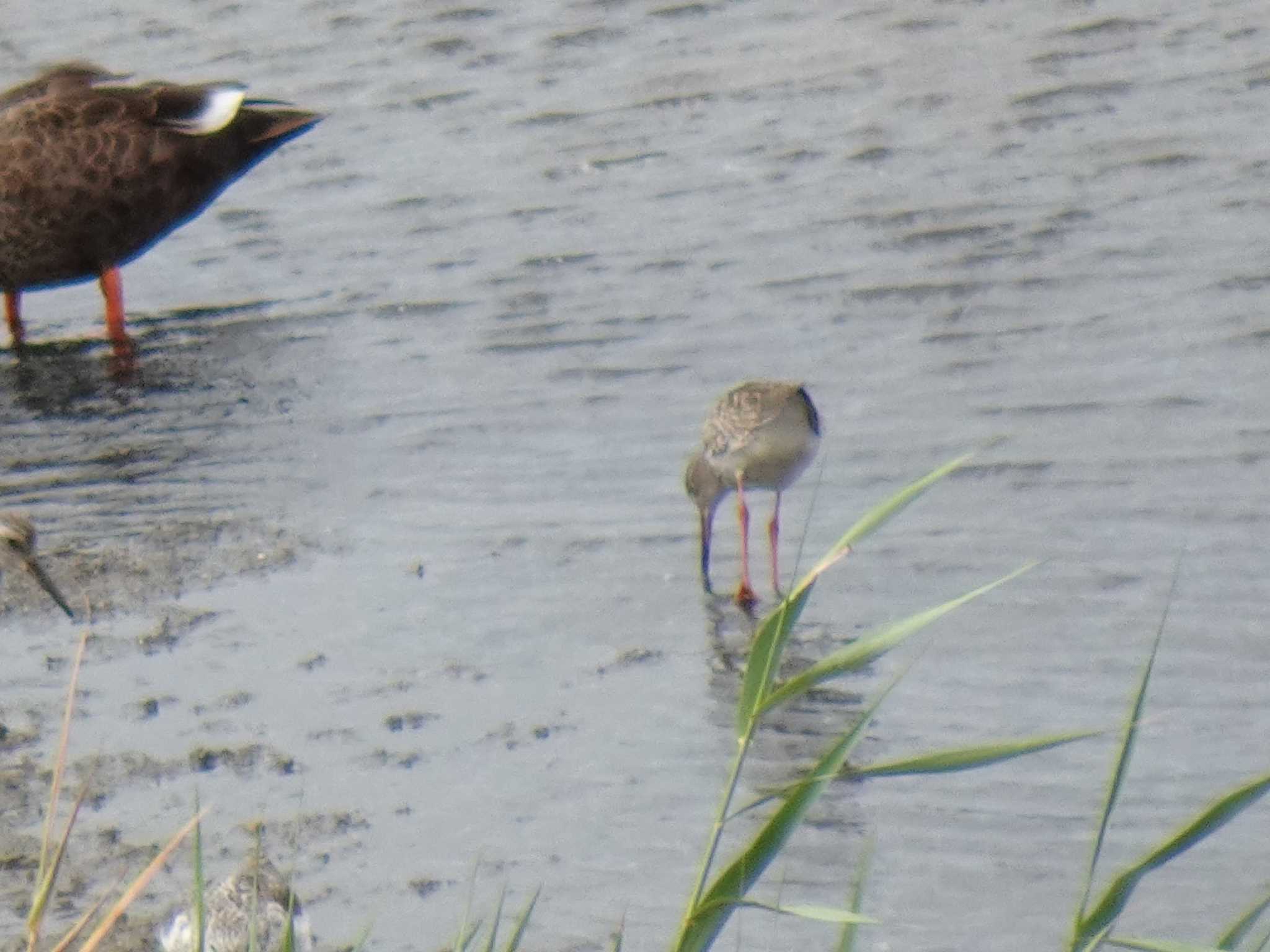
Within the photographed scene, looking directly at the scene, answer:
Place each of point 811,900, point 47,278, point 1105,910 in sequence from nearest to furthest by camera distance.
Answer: point 1105,910, point 811,900, point 47,278

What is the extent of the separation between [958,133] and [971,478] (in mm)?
3926

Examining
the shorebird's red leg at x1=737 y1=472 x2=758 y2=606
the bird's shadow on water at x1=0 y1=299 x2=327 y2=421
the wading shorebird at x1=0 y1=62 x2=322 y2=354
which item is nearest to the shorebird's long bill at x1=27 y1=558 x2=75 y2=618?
the shorebird's red leg at x1=737 y1=472 x2=758 y2=606

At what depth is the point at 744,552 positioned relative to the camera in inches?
308

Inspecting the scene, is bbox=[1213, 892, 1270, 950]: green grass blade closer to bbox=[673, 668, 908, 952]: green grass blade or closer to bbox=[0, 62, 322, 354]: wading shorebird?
bbox=[673, 668, 908, 952]: green grass blade

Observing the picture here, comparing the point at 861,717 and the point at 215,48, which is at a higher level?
the point at 861,717

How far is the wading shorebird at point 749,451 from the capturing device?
7.75m

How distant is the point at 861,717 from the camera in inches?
150

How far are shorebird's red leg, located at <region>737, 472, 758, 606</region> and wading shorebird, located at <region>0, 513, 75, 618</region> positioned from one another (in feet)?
6.65

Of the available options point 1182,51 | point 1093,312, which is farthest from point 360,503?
point 1182,51

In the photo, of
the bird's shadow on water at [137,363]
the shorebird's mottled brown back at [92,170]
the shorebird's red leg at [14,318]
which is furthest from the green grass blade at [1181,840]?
the shorebird's red leg at [14,318]

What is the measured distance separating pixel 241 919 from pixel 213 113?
6.34 metres

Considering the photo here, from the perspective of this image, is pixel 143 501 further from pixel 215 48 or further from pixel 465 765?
pixel 215 48

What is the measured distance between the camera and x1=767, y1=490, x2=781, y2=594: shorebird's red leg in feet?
25.7

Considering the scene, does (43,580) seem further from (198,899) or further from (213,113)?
(213,113)
